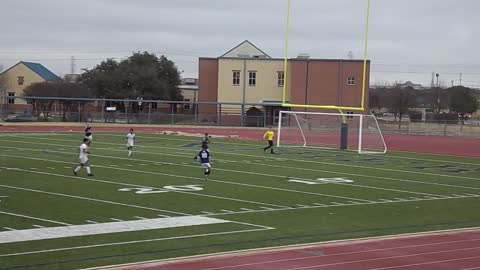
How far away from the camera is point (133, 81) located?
265 feet

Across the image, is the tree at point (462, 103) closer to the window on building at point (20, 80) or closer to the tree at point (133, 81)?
the tree at point (133, 81)

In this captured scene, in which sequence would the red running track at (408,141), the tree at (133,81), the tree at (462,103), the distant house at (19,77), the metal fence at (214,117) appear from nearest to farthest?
the red running track at (408,141), the metal fence at (214,117), the tree at (133,81), the tree at (462,103), the distant house at (19,77)

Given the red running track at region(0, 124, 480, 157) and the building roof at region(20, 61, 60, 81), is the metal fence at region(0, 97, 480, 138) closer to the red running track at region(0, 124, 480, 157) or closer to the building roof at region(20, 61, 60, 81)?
the red running track at region(0, 124, 480, 157)

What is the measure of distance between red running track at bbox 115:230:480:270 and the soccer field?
0.64 m

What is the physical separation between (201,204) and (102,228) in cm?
399

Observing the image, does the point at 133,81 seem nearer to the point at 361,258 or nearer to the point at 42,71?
the point at 42,71

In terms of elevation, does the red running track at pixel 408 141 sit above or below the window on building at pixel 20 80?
below

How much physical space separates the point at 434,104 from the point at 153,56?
4360cm

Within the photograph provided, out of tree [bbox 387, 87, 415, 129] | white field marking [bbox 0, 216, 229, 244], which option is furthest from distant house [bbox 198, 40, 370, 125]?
white field marking [bbox 0, 216, 229, 244]

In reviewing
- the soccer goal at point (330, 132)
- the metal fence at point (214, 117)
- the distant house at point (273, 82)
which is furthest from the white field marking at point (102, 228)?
the distant house at point (273, 82)

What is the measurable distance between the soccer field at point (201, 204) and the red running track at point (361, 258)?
2.12 ft

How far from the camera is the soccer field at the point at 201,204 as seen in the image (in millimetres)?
11977

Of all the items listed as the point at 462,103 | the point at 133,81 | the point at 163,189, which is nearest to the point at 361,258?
the point at 163,189

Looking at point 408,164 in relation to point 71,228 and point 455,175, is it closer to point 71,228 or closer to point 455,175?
point 455,175
